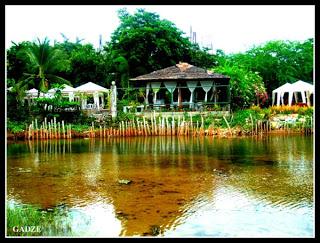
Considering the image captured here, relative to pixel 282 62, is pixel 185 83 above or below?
below

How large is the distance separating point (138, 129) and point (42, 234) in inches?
644

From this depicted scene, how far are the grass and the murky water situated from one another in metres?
0.21

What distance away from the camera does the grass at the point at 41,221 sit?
→ 7207 millimetres

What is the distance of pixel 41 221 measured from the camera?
799 centimetres

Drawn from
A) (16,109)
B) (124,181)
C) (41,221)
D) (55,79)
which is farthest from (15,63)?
(41,221)

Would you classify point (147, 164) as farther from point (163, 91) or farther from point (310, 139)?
point (163, 91)

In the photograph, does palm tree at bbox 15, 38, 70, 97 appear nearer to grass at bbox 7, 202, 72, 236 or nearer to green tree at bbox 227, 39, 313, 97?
green tree at bbox 227, 39, 313, 97

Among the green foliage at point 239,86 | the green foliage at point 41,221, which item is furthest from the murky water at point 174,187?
the green foliage at point 239,86

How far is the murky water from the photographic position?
26.1ft

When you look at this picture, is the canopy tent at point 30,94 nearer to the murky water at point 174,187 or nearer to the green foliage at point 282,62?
the murky water at point 174,187

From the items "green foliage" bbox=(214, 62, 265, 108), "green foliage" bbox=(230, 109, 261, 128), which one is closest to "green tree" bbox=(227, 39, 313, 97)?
"green foliage" bbox=(214, 62, 265, 108)

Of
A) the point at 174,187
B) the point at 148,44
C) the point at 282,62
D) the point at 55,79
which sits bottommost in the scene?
the point at 174,187

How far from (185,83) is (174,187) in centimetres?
1726

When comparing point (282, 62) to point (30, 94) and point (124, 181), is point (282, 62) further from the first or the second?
point (124, 181)
